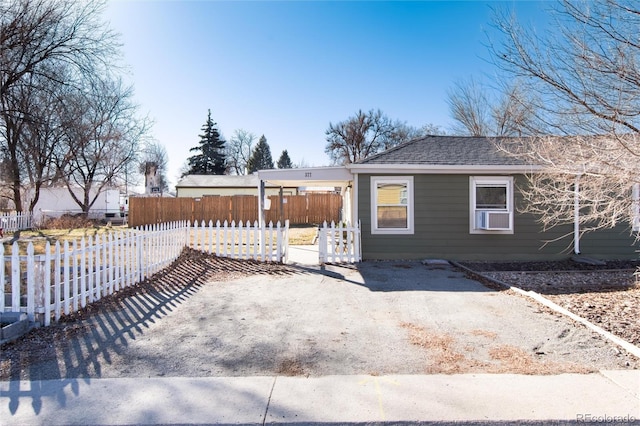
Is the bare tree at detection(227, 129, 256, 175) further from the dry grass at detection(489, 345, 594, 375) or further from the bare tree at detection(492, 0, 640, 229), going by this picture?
the dry grass at detection(489, 345, 594, 375)

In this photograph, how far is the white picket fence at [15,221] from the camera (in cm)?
1872

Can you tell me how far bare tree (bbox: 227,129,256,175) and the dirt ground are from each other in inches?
1954

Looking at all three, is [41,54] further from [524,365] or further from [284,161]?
[284,161]

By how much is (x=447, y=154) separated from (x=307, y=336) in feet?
25.6

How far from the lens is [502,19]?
4.96 meters

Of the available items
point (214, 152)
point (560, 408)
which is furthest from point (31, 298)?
point (214, 152)

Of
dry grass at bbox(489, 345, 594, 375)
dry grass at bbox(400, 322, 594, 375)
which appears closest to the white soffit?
dry grass at bbox(400, 322, 594, 375)

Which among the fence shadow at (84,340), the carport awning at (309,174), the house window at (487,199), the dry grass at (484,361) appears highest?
the carport awning at (309,174)

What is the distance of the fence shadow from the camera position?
2.92 meters

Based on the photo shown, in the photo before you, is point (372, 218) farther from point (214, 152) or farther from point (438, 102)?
point (214, 152)

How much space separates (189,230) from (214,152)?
37.8m

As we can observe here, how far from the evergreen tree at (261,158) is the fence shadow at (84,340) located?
4504 centimetres

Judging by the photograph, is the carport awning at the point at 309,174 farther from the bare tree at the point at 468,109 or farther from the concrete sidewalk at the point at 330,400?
the bare tree at the point at 468,109

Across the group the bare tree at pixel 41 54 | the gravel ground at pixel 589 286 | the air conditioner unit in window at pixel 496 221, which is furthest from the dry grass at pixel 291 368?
the bare tree at pixel 41 54
